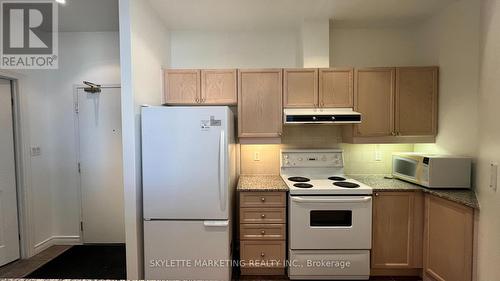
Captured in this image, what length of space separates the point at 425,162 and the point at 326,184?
3.11 ft

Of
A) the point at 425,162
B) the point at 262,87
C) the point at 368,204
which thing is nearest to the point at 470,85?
the point at 425,162

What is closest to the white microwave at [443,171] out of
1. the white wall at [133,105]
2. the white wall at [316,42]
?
the white wall at [316,42]

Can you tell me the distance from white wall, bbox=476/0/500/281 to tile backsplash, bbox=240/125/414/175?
3.69 ft

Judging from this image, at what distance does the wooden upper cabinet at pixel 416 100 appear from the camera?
2627 millimetres

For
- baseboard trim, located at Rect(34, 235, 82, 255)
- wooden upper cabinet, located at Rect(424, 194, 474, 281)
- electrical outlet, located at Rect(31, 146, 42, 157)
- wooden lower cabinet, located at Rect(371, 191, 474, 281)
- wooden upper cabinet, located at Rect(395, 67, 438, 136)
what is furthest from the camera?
baseboard trim, located at Rect(34, 235, 82, 255)

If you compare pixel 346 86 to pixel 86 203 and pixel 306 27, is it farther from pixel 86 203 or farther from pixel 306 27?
pixel 86 203

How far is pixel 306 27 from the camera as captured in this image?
9.06 feet

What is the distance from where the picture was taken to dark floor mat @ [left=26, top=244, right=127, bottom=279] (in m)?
2.52

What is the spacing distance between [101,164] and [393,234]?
3.42 m

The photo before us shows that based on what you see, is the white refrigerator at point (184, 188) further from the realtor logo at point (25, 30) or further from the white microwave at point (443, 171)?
the white microwave at point (443, 171)

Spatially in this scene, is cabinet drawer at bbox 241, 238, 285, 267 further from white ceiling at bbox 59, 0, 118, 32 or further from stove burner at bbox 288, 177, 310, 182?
white ceiling at bbox 59, 0, 118, 32

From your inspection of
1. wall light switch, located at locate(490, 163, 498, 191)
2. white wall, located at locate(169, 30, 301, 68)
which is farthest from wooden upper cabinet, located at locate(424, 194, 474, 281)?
white wall, located at locate(169, 30, 301, 68)

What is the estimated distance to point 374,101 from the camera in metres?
2.68

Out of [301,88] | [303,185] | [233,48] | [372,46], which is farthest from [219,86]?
[372,46]
